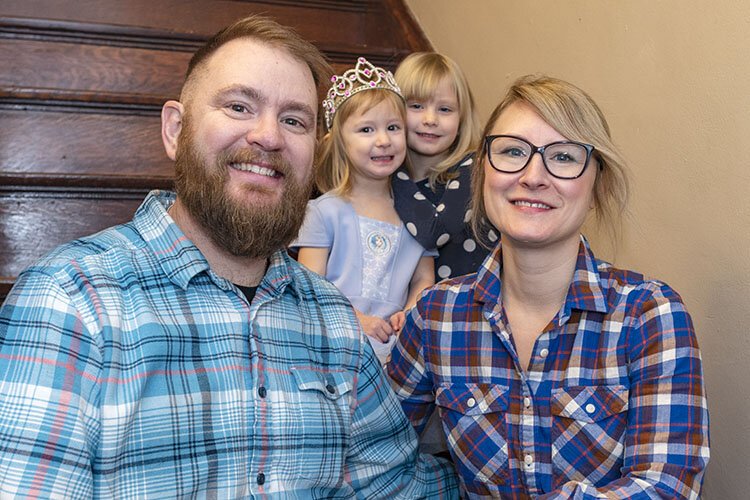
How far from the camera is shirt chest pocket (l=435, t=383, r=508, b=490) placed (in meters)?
1.41

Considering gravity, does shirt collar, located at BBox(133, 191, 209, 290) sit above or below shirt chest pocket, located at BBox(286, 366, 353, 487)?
above

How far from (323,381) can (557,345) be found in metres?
0.39

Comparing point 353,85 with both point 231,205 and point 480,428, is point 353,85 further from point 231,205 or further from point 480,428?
Answer: point 480,428

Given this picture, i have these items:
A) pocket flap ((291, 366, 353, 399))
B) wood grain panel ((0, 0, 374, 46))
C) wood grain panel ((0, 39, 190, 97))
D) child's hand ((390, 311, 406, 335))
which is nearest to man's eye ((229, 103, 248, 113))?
pocket flap ((291, 366, 353, 399))

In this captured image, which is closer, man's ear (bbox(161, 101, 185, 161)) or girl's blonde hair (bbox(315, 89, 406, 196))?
man's ear (bbox(161, 101, 185, 161))

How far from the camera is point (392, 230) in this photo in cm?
210

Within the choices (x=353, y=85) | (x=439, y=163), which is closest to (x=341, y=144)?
(x=353, y=85)

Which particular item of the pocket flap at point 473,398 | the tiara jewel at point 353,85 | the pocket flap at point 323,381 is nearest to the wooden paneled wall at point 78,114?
the tiara jewel at point 353,85

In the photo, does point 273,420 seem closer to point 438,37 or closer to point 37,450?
point 37,450

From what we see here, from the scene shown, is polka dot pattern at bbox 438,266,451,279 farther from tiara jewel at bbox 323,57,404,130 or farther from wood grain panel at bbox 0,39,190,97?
wood grain panel at bbox 0,39,190,97

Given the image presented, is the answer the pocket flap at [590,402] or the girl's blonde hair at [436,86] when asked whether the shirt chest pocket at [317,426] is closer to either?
the pocket flap at [590,402]

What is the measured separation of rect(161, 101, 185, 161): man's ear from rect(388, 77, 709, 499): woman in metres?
0.53

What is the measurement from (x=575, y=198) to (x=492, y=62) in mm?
1089

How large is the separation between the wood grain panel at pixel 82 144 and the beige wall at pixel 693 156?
108 cm
